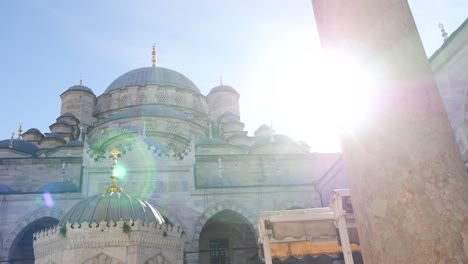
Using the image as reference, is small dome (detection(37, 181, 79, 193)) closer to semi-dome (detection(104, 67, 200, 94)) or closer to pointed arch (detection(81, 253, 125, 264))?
pointed arch (detection(81, 253, 125, 264))

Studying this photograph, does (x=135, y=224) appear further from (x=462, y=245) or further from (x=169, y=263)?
(x=462, y=245)

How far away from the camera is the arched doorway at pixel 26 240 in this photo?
13305mm

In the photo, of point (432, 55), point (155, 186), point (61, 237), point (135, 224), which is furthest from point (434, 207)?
point (155, 186)

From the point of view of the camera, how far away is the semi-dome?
27109mm

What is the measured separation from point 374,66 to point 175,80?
2671 cm

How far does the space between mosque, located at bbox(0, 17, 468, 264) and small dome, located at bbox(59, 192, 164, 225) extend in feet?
0.07

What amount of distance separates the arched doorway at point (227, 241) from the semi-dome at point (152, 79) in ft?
42.6

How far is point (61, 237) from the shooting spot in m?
6.38

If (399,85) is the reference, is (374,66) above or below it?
above

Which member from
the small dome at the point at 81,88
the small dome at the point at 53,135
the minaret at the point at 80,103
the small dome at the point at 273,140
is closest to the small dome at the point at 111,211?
the small dome at the point at 273,140

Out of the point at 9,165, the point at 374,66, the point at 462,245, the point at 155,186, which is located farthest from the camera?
the point at 9,165

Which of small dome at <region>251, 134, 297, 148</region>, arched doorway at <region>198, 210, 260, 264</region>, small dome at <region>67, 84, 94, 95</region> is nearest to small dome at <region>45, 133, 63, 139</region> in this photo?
small dome at <region>67, 84, 94, 95</region>

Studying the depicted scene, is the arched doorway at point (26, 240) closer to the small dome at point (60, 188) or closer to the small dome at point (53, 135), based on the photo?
the small dome at point (60, 188)

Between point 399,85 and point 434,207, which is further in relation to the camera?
point 399,85
